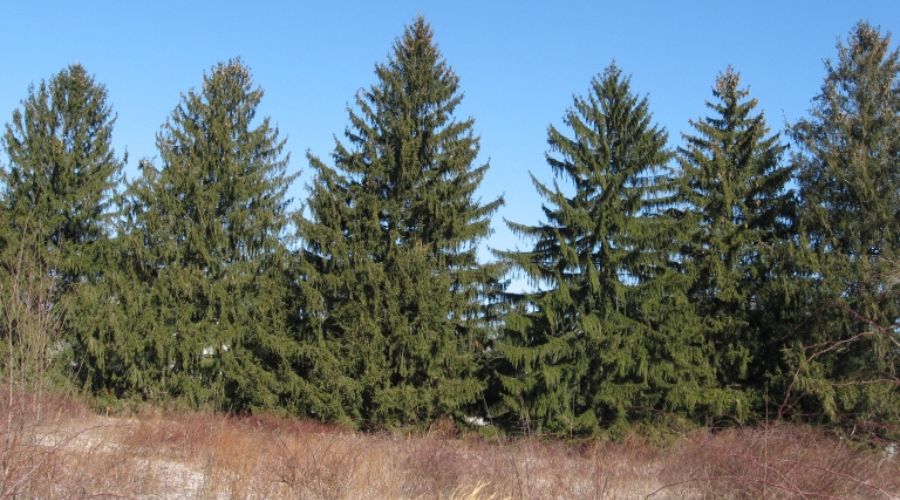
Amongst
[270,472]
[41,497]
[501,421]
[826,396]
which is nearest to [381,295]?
[501,421]

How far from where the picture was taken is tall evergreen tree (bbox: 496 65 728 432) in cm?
1908

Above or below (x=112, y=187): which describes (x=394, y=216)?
below

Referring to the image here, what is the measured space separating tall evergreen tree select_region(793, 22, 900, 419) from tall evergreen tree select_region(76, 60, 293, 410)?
49.5ft

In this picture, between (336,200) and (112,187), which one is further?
(112,187)

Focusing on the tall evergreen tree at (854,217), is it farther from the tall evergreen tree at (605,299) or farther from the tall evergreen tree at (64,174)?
the tall evergreen tree at (64,174)

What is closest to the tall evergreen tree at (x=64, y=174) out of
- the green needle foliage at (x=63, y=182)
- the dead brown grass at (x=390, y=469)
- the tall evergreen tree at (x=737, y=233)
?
the green needle foliage at (x=63, y=182)

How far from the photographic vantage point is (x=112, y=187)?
82.3 feet

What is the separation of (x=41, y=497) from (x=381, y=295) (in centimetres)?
1333

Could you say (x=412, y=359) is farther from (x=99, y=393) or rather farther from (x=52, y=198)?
(x=52, y=198)

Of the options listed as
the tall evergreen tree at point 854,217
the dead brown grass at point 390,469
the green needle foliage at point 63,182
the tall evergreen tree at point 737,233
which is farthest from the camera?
the green needle foliage at point 63,182

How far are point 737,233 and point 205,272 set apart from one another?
16794 mm

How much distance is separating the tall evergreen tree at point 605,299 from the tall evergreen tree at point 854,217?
334 cm

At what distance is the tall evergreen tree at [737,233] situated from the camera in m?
20.1

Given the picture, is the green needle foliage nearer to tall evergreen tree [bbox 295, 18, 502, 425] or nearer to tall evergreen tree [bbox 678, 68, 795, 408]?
tall evergreen tree [bbox 295, 18, 502, 425]
